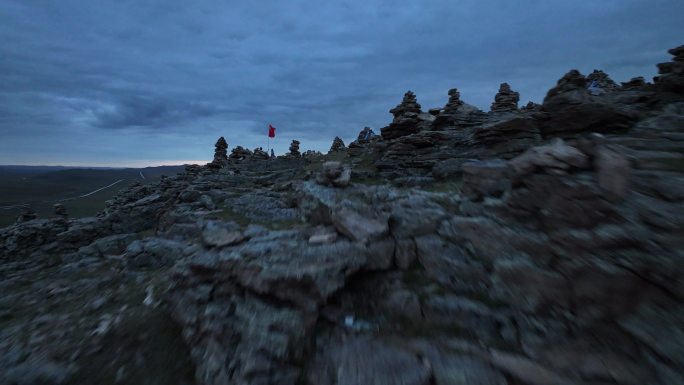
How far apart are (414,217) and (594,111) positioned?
1794 centimetres

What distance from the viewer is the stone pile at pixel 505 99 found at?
145ft

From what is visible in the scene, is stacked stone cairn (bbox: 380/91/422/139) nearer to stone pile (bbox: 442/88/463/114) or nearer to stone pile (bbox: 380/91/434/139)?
stone pile (bbox: 380/91/434/139)

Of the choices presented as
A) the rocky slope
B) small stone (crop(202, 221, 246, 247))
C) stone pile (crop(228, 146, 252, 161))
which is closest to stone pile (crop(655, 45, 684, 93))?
the rocky slope

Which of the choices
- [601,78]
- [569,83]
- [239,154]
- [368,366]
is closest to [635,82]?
[569,83]

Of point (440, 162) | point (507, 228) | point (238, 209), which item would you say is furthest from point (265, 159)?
point (507, 228)

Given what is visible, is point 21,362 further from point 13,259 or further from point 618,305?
point 13,259

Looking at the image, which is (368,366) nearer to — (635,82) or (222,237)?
(222,237)

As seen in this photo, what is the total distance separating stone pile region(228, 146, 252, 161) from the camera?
2563 inches

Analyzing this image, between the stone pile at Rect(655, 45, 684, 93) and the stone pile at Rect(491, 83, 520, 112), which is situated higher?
the stone pile at Rect(491, 83, 520, 112)

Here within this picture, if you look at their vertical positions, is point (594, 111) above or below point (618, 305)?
above

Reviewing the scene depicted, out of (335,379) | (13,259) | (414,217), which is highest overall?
(414,217)

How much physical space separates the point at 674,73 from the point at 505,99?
2495cm

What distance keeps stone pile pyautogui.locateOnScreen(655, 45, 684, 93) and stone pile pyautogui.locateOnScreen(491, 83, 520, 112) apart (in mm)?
21407

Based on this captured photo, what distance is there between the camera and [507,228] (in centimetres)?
864
